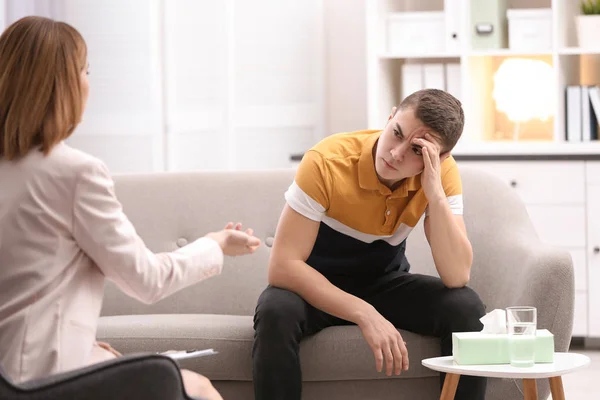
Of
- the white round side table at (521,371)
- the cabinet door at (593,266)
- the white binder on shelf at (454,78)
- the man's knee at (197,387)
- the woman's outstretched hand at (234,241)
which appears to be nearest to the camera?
the man's knee at (197,387)

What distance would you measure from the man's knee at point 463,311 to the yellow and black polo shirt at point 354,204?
0.73ft

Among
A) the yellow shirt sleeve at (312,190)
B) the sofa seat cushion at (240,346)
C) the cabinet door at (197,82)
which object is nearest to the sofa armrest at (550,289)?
the sofa seat cushion at (240,346)

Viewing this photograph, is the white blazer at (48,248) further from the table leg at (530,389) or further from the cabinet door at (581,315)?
the cabinet door at (581,315)

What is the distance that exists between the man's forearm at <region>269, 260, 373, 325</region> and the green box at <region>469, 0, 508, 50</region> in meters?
2.04

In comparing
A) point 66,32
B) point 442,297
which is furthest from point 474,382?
point 66,32

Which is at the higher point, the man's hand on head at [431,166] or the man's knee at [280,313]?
the man's hand on head at [431,166]

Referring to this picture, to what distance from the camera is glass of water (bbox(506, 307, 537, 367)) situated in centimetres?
199

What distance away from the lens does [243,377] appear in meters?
2.45

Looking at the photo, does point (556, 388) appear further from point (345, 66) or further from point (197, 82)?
point (345, 66)

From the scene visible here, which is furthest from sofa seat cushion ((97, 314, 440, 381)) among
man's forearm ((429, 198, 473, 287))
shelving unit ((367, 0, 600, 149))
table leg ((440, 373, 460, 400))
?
shelving unit ((367, 0, 600, 149))

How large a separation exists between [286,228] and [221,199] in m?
0.67

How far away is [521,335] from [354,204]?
573 mm

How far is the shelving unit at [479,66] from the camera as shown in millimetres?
4027

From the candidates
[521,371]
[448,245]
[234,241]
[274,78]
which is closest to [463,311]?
[448,245]
